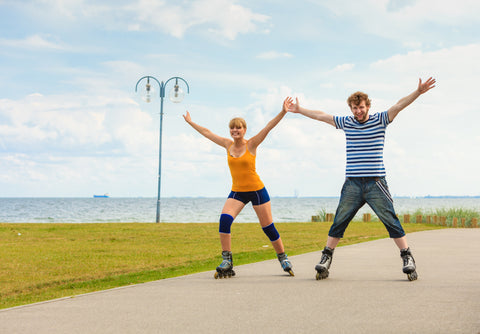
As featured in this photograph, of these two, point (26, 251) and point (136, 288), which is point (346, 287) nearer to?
point (136, 288)

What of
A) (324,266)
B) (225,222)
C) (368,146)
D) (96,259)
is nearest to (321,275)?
(324,266)

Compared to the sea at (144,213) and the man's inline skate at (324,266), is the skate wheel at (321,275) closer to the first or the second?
the man's inline skate at (324,266)

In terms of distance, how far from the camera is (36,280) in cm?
768

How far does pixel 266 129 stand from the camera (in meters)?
6.82

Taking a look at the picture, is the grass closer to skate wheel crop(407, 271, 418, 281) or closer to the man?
the man

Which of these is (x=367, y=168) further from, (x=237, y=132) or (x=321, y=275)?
(x=237, y=132)

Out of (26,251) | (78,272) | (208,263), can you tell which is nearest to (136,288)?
(78,272)

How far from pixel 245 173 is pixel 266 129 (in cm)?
60

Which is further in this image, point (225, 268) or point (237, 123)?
point (237, 123)

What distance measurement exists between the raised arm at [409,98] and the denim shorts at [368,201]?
0.78 metres

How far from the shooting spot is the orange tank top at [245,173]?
22.5 feet

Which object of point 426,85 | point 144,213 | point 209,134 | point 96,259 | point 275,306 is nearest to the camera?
point 275,306

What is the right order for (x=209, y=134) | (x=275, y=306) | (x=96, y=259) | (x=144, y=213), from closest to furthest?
(x=275, y=306) → (x=209, y=134) → (x=96, y=259) → (x=144, y=213)

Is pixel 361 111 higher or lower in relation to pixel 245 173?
higher
